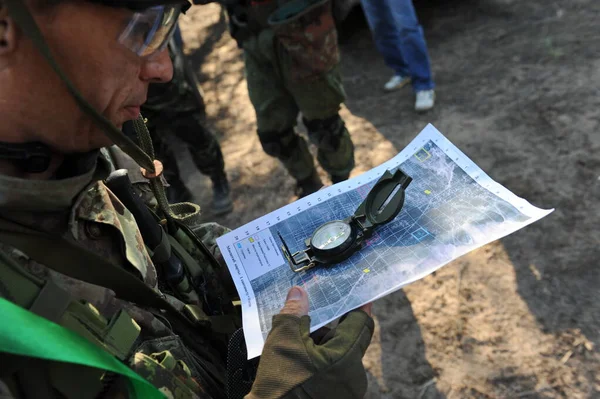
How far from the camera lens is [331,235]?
1.41 metres

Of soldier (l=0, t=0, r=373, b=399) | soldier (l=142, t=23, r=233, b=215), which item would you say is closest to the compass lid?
soldier (l=0, t=0, r=373, b=399)

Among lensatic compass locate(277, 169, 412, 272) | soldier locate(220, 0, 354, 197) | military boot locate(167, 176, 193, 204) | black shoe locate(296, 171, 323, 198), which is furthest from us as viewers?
military boot locate(167, 176, 193, 204)

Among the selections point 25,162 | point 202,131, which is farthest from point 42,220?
point 202,131

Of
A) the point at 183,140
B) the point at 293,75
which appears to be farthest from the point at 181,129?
the point at 293,75

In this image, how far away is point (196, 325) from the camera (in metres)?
1.23

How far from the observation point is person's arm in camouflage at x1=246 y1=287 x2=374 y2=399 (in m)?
1.01

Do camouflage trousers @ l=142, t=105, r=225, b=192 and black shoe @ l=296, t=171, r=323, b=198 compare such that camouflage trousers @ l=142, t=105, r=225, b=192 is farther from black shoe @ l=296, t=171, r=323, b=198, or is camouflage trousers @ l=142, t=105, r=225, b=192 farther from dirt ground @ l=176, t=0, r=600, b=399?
black shoe @ l=296, t=171, r=323, b=198

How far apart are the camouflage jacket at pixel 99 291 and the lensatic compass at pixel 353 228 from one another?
38cm

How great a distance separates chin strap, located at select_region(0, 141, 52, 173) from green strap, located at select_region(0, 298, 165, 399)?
0.29m

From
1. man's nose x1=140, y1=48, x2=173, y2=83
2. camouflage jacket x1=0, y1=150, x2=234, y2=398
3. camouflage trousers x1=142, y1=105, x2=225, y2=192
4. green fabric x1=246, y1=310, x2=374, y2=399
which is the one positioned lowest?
camouflage trousers x1=142, y1=105, x2=225, y2=192

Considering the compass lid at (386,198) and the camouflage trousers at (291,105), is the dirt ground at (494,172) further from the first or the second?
the compass lid at (386,198)

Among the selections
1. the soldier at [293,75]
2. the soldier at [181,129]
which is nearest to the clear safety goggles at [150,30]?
the soldier at [293,75]

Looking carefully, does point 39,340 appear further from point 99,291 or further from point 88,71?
point 88,71

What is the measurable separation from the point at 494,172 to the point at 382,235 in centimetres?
181
